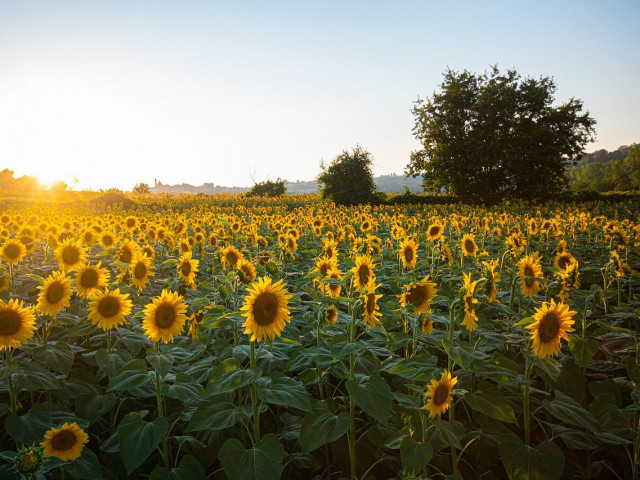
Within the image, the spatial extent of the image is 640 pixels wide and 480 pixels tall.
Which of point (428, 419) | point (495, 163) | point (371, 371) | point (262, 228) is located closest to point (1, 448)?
point (371, 371)

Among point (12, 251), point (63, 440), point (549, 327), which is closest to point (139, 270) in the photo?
point (12, 251)

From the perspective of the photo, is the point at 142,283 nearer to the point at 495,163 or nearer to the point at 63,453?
the point at 63,453

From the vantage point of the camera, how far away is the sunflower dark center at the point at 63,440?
2.33 metres

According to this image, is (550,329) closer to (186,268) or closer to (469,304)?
(469,304)

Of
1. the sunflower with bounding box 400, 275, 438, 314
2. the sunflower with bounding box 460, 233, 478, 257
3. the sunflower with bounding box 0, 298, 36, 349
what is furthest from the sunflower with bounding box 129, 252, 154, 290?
the sunflower with bounding box 460, 233, 478, 257

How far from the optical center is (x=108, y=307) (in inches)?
120

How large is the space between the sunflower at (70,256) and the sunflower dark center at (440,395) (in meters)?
Answer: 3.72

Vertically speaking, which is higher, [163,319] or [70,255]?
[70,255]

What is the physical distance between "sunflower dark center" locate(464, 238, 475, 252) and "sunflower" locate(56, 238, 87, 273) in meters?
4.55

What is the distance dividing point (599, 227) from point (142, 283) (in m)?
8.61

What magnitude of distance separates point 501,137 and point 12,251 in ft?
95.9

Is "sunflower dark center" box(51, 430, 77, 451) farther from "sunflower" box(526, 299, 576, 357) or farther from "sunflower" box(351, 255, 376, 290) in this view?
"sunflower" box(526, 299, 576, 357)

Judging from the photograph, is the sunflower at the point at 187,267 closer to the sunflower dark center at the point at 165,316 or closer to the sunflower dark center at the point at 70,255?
the sunflower dark center at the point at 70,255

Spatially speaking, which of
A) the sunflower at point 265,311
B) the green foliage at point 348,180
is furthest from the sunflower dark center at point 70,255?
the green foliage at point 348,180
